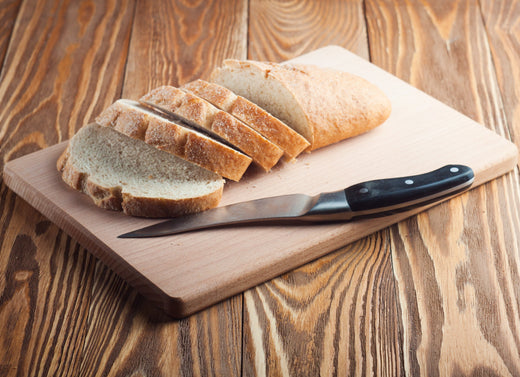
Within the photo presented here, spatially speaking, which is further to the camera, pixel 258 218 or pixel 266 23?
pixel 266 23

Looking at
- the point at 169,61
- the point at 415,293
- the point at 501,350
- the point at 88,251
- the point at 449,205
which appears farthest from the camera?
the point at 169,61

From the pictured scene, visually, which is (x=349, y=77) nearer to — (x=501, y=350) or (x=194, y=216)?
(x=194, y=216)

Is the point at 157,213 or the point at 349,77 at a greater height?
the point at 349,77

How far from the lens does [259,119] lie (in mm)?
2326

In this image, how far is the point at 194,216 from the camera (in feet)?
7.11

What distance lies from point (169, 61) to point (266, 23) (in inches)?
24.2

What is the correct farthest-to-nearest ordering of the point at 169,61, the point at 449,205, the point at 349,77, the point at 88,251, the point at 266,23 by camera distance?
1. the point at 266,23
2. the point at 169,61
3. the point at 349,77
4. the point at 449,205
5. the point at 88,251

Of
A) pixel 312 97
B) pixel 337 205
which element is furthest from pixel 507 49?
pixel 337 205

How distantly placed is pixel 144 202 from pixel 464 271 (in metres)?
1.03

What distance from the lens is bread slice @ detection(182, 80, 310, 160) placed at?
2328 mm

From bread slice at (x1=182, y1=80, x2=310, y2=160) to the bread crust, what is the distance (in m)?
0.27

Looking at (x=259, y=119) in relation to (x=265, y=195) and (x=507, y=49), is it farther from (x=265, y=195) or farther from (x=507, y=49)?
(x=507, y=49)

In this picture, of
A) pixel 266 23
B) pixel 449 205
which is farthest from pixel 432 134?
pixel 266 23

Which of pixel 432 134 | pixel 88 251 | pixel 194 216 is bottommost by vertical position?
pixel 88 251
